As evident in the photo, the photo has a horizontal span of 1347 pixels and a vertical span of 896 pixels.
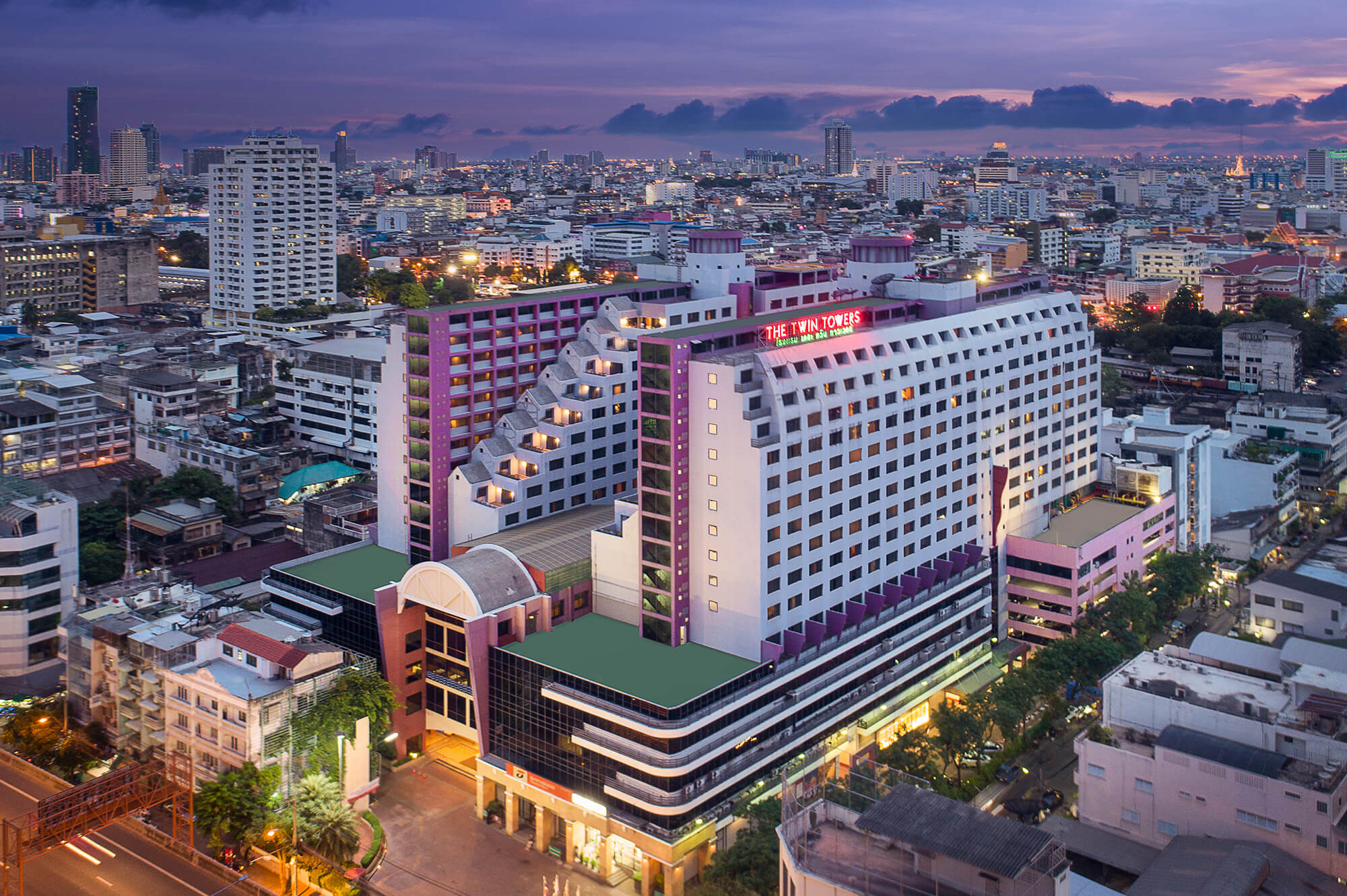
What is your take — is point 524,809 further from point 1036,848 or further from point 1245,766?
point 1245,766

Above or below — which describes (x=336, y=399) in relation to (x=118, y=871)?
above

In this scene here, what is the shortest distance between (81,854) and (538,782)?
1417cm

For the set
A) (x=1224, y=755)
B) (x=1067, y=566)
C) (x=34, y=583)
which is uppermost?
(x=1067, y=566)

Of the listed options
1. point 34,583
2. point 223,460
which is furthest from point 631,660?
point 223,460

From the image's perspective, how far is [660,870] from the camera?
36312mm

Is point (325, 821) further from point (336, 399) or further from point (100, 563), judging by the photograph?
point (336, 399)

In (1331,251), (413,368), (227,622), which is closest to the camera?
(227,622)

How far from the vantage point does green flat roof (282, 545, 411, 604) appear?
4653cm

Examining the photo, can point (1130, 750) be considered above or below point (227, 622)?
below

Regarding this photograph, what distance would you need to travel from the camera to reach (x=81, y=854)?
3672 centimetres

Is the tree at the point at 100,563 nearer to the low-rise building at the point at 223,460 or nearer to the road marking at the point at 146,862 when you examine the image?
the low-rise building at the point at 223,460

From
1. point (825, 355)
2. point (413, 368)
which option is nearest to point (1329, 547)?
point (825, 355)

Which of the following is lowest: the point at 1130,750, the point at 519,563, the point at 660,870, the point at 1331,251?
the point at 660,870

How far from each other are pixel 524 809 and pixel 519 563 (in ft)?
27.9
